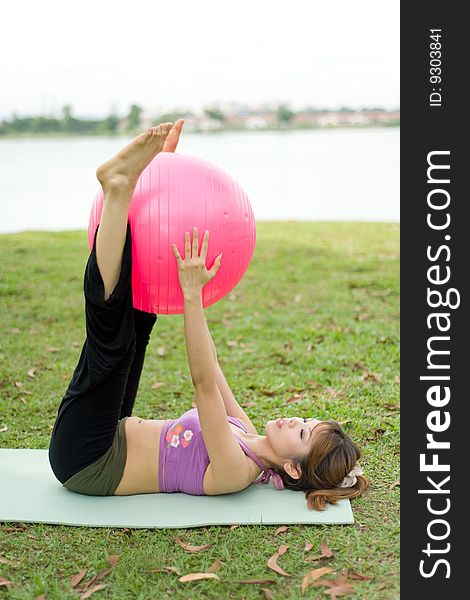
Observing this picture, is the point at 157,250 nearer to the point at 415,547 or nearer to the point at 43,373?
the point at 415,547

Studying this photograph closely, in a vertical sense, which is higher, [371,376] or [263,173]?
[263,173]

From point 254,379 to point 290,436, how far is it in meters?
1.97

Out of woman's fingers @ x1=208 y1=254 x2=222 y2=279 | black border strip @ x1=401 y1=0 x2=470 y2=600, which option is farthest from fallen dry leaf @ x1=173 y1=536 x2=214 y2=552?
woman's fingers @ x1=208 y1=254 x2=222 y2=279

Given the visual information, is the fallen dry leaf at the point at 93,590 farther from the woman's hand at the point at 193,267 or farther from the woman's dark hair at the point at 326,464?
the woman's hand at the point at 193,267

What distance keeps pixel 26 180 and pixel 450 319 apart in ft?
46.7

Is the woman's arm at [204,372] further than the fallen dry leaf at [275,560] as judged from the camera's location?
Yes

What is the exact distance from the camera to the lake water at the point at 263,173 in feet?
46.5

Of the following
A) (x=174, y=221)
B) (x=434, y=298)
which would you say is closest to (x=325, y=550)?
(x=434, y=298)

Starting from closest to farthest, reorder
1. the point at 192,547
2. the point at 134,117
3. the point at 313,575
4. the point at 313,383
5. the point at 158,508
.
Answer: the point at 313,575 < the point at 192,547 < the point at 158,508 < the point at 313,383 < the point at 134,117

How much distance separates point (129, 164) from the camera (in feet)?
10.9

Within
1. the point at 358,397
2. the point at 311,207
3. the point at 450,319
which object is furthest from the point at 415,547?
the point at 311,207

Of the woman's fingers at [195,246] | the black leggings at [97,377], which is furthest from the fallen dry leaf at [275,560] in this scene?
the woman's fingers at [195,246]

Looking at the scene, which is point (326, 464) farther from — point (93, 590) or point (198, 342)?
point (93, 590)

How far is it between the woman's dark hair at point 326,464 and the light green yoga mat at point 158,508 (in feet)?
0.18
